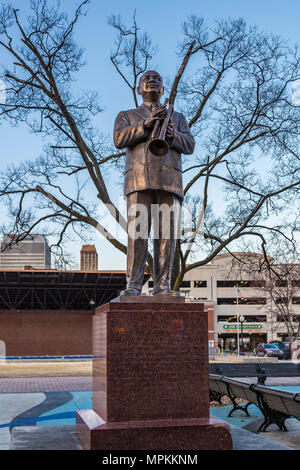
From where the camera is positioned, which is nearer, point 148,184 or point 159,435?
point 159,435

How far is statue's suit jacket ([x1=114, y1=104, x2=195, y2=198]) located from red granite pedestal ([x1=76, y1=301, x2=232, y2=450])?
1.45 metres

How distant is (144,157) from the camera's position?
6188mm

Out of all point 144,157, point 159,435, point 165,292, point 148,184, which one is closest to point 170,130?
point 144,157

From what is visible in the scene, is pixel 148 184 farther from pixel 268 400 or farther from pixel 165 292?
pixel 268 400

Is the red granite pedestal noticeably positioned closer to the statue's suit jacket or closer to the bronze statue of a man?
the bronze statue of a man

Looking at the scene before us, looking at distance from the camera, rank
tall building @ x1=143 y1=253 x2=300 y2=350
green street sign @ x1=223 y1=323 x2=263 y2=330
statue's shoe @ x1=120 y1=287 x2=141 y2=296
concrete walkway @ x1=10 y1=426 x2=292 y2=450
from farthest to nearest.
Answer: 1. tall building @ x1=143 y1=253 x2=300 y2=350
2. green street sign @ x1=223 y1=323 x2=263 y2=330
3. statue's shoe @ x1=120 y1=287 x2=141 y2=296
4. concrete walkway @ x1=10 y1=426 x2=292 y2=450

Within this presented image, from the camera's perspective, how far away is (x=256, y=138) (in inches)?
508

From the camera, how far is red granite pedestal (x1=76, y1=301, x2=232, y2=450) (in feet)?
16.5

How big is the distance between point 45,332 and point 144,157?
131 feet

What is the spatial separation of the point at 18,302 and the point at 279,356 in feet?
71.9

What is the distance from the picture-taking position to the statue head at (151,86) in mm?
6402

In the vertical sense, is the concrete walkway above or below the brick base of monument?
below

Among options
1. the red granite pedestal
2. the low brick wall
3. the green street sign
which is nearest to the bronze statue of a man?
the red granite pedestal

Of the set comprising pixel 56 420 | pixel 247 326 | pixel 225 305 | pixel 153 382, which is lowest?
pixel 247 326
